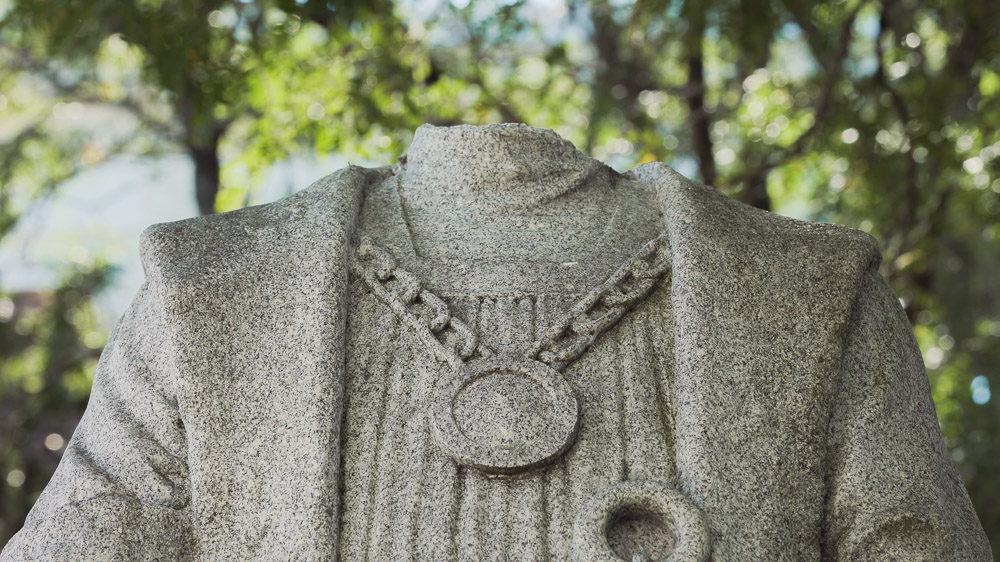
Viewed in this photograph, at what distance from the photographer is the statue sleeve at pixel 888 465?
10.2 feet

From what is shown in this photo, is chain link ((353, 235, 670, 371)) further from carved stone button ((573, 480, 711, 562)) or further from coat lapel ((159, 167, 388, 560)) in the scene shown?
carved stone button ((573, 480, 711, 562))

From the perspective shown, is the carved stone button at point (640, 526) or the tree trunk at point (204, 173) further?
the tree trunk at point (204, 173)

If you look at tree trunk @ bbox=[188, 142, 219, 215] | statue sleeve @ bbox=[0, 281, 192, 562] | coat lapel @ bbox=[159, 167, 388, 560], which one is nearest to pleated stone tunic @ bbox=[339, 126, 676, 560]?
coat lapel @ bbox=[159, 167, 388, 560]

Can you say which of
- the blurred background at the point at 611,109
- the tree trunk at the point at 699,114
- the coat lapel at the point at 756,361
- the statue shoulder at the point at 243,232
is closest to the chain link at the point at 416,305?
the statue shoulder at the point at 243,232

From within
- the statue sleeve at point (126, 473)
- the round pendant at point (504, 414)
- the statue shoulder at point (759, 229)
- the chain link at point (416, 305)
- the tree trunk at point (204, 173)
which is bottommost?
the statue sleeve at point (126, 473)

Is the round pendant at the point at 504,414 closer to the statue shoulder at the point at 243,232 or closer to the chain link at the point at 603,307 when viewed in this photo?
the chain link at the point at 603,307

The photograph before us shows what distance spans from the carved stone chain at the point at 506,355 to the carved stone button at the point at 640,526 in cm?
21

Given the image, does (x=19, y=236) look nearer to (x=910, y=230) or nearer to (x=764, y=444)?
(x=910, y=230)

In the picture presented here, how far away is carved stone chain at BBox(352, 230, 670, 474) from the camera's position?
121 inches

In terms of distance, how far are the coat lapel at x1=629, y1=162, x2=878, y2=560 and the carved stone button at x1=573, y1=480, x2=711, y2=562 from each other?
8cm

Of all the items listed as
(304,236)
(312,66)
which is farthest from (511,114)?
(304,236)

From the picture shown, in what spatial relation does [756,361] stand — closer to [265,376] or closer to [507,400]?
[507,400]

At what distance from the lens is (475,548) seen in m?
2.99

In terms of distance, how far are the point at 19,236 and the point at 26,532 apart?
11326 millimetres
